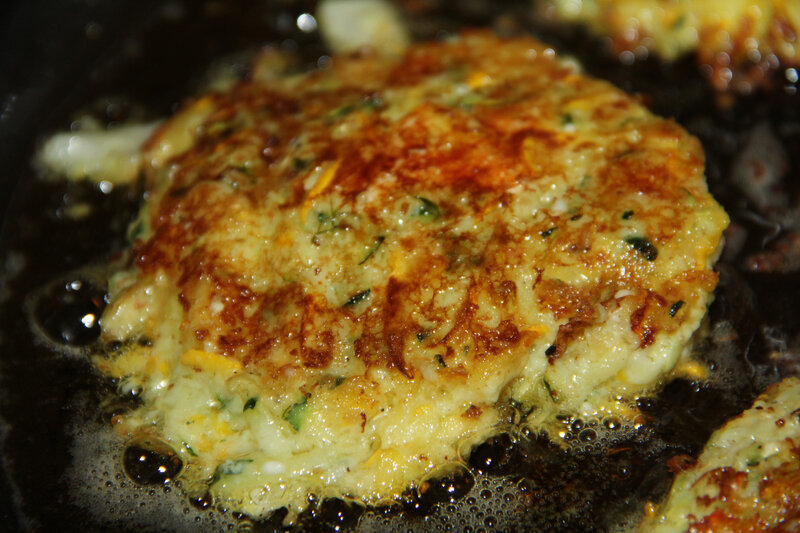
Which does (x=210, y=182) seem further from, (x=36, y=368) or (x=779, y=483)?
(x=779, y=483)

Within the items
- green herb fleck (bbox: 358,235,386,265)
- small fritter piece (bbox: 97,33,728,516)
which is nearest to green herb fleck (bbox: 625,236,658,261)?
small fritter piece (bbox: 97,33,728,516)

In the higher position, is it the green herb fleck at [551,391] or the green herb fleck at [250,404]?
the green herb fleck at [250,404]

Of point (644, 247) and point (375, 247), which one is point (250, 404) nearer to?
point (375, 247)

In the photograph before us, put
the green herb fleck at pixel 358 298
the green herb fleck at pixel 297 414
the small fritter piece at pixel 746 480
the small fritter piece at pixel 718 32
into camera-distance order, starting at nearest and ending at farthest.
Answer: the small fritter piece at pixel 746 480
the green herb fleck at pixel 297 414
the green herb fleck at pixel 358 298
the small fritter piece at pixel 718 32

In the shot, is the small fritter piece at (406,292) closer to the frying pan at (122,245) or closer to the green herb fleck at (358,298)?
the green herb fleck at (358,298)

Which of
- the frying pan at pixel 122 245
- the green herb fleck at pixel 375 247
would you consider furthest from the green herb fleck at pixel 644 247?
the green herb fleck at pixel 375 247

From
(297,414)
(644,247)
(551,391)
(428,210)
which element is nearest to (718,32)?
(644,247)

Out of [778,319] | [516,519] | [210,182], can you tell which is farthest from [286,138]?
[778,319]

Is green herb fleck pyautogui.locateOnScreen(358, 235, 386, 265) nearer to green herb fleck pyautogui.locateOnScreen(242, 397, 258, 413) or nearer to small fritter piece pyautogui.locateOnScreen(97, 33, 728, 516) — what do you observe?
small fritter piece pyautogui.locateOnScreen(97, 33, 728, 516)
